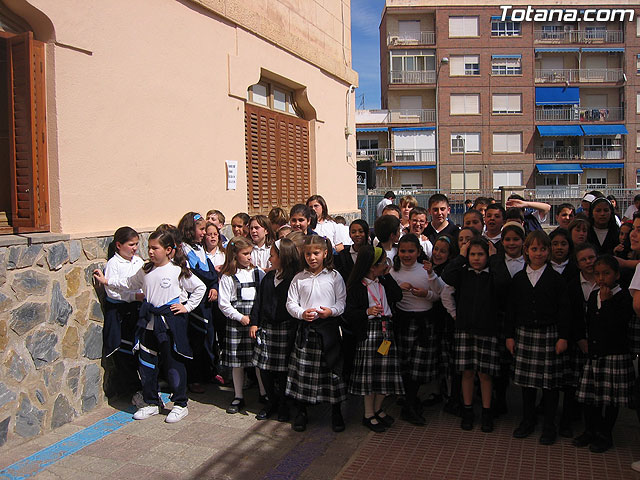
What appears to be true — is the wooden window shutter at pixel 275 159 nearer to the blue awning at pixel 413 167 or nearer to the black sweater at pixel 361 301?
the black sweater at pixel 361 301

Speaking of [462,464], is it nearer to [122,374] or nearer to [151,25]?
[122,374]

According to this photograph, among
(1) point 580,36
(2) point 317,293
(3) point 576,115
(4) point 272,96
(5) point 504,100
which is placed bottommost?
(2) point 317,293

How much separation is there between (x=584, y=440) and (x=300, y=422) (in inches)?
88.1

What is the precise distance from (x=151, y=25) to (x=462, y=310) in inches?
170

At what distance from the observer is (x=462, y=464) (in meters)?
4.02

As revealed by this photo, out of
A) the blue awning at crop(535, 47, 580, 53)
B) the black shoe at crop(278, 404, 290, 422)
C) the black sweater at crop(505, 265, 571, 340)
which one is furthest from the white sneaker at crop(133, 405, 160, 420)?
the blue awning at crop(535, 47, 580, 53)

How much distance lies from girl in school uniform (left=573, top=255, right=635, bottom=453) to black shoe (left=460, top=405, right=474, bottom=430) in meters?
0.88

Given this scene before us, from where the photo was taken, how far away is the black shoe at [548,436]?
170 inches

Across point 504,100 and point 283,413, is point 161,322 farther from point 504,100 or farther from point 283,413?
point 504,100

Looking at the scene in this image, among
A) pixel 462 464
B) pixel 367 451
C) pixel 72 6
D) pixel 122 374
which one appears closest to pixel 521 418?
pixel 462 464

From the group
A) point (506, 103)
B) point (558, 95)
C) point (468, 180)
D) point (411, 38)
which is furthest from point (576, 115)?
point (411, 38)

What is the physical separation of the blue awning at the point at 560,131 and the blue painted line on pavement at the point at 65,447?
44.0 metres

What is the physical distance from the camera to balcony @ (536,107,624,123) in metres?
44.3

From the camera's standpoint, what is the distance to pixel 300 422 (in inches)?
186
